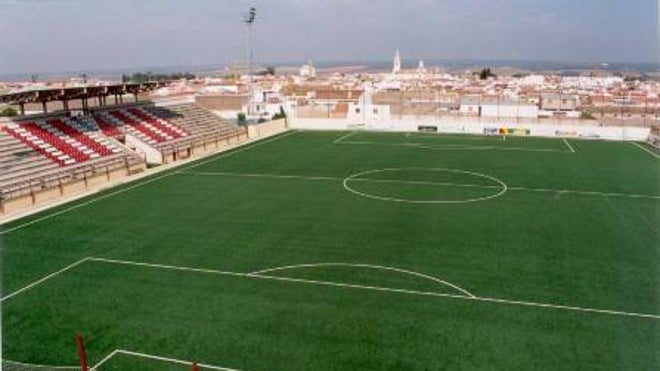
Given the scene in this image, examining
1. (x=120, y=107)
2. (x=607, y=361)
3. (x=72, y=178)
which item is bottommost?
(x=607, y=361)

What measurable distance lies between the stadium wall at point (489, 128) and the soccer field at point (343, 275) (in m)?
19.7

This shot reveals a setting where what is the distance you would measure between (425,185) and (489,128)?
26.0 metres

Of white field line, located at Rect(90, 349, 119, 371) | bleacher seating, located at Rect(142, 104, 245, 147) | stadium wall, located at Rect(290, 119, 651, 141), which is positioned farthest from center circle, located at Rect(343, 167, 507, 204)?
stadium wall, located at Rect(290, 119, 651, 141)

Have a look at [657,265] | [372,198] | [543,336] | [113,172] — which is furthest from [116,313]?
[113,172]

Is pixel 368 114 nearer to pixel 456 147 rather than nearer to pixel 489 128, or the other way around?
pixel 489 128

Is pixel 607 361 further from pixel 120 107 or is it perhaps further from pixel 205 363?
pixel 120 107

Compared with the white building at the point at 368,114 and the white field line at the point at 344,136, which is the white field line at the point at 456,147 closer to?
the white field line at the point at 344,136

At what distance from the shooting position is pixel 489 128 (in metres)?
55.6

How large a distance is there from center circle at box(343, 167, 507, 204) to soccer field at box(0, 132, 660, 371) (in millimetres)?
241

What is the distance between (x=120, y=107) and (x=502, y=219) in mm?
35402

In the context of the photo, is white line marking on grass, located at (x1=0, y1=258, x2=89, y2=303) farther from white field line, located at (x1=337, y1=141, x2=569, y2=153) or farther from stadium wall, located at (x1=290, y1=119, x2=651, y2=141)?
stadium wall, located at (x1=290, y1=119, x2=651, y2=141)

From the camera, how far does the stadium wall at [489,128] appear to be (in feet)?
170

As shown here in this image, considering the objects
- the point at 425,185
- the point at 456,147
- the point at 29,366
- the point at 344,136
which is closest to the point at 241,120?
the point at 344,136

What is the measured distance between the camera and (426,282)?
18172 mm
